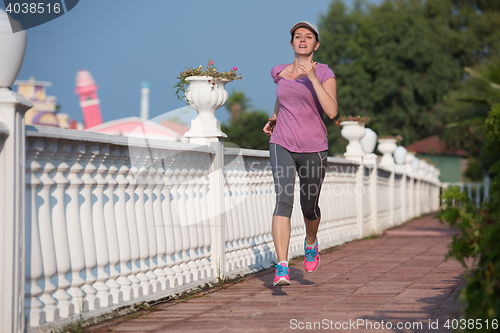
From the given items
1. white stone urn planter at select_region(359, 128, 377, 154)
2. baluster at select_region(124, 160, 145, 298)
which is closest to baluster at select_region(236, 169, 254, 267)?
baluster at select_region(124, 160, 145, 298)

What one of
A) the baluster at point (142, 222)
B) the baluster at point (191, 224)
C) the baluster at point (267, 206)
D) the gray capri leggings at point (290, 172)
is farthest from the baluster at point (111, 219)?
the baluster at point (267, 206)

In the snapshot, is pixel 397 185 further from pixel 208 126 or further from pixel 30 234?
pixel 30 234

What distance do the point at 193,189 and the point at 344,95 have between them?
123ft

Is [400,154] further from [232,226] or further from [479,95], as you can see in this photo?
[232,226]

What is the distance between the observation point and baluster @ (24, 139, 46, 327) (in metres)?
3.00

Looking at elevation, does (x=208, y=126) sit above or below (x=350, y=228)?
above

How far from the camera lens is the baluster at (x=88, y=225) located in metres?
3.43

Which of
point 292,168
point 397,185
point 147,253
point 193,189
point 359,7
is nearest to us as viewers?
point 147,253

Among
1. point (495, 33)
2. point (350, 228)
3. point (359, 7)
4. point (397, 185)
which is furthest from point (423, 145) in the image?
point (350, 228)

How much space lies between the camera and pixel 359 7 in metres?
46.4

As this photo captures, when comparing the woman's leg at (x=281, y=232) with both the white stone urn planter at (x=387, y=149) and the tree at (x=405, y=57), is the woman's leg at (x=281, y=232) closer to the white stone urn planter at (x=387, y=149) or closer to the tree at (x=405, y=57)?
the white stone urn planter at (x=387, y=149)

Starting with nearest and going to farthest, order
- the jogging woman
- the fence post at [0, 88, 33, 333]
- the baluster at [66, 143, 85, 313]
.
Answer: the fence post at [0, 88, 33, 333], the baluster at [66, 143, 85, 313], the jogging woman

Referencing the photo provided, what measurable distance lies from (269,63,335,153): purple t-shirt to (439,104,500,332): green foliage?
6.91 feet

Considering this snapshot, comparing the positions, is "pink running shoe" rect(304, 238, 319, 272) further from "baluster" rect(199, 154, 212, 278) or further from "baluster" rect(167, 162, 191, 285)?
"baluster" rect(167, 162, 191, 285)
